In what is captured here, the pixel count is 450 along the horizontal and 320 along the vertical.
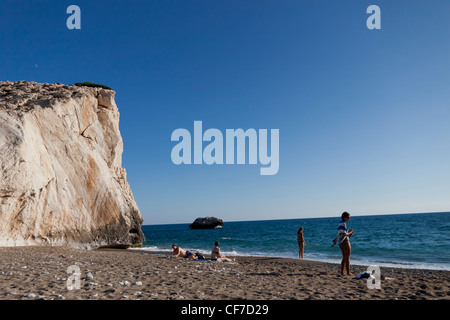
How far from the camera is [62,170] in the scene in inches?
859

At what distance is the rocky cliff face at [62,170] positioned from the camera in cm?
1753

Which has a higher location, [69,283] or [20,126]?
[20,126]

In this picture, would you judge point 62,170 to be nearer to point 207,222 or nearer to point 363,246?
point 363,246

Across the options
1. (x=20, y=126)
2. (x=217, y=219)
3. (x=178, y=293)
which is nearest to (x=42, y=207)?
(x=20, y=126)

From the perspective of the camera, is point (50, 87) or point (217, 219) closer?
point (50, 87)

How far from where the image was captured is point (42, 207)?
19.5m

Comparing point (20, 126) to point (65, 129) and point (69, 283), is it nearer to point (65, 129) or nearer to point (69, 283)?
point (65, 129)

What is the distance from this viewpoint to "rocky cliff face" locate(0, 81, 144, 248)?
17531 mm

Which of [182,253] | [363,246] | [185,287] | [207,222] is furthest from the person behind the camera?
[207,222]

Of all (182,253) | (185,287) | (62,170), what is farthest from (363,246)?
(62,170)

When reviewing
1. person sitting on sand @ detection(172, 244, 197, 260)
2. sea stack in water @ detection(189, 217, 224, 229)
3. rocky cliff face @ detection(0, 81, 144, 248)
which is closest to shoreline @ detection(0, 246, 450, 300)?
person sitting on sand @ detection(172, 244, 197, 260)

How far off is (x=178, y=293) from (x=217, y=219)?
377 feet

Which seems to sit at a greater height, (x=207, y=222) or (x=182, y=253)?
(x=182, y=253)
